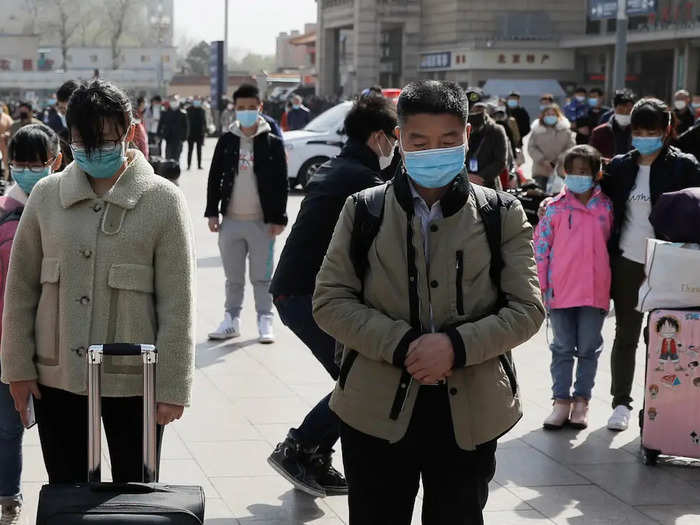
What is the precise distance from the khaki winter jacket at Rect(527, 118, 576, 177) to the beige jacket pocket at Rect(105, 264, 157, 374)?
1158cm

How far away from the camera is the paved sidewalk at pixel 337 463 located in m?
5.26

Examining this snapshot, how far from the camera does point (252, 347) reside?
345 inches

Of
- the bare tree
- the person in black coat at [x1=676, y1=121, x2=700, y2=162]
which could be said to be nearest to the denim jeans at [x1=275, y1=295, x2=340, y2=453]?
the person in black coat at [x1=676, y1=121, x2=700, y2=162]

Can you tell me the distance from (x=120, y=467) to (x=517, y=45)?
56.1m

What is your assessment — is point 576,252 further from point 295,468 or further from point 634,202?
point 295,468

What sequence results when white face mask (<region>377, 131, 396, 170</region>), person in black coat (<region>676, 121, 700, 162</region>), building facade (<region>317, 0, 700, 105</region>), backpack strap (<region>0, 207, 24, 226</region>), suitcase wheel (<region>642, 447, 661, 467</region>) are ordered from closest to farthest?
backpack strap (<region>0, 207, 24, 226</region>) < white face mask (<region>377, 131, 396, 170</region>) < suitcase wheel (<region>642, 447, 661, 467</region>) < person in black coat (<region>676, 121, 700, 162</region>) < building facade (<region>317, 0, 700, 105</region>)

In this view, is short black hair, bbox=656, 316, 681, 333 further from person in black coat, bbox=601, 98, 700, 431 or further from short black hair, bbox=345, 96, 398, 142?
short black hair, bbox=345, 96, 398, 142

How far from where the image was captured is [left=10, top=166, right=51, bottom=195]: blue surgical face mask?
4652mm

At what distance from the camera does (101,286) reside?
3.66 metres

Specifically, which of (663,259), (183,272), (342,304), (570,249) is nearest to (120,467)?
(183,272)

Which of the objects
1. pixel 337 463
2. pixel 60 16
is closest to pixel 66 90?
pixel 337 463

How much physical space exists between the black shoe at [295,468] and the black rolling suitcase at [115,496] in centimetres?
194

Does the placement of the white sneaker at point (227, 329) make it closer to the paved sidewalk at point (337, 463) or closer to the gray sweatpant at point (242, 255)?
the gray sweatpant at point (242, 255)

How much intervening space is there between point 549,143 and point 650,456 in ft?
30.4
